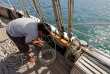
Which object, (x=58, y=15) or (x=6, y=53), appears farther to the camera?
(x=6, y=53)

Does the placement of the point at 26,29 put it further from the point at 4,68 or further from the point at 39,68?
the point at 4,68

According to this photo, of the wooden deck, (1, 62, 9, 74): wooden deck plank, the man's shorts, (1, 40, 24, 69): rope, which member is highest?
the man's shorts

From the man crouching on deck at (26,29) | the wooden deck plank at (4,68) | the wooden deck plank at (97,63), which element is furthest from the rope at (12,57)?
the wooden deck plank at (97,63)

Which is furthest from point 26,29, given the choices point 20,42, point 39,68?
point 39,68

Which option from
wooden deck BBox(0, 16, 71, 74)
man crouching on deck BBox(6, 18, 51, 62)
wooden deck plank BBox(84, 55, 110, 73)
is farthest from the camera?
wooden deck BBox(0, 16, 71, 74)

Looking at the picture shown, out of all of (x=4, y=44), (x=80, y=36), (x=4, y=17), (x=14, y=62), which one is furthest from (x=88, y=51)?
(x=4, y=17)

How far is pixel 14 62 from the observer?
7.58 feet

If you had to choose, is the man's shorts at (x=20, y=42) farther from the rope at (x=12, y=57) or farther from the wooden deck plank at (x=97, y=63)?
the wooden deck plank at (x=97, y=63)

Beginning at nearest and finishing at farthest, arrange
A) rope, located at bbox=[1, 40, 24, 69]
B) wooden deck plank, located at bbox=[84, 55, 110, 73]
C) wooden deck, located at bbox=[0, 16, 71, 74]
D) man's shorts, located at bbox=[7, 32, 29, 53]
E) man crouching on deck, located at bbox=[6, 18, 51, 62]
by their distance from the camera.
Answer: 1. wooden deck plank, located at bbox=[84, 55, 110, 73]
2. man crouching on deck, located at bbox=[6, 18, 51, 62]
3. man's shorts, located at bbox=[7, 32, 29, 53]
4. wooden deck, located at bbox=[0, 16, 71, 74]
5. rope, located at bbox=[1, 40, 24, 69]

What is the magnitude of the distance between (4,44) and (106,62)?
3.28 meters

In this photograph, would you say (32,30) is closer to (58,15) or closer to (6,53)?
(58,15)

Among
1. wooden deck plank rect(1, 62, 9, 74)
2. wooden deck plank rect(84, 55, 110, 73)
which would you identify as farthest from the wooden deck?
wooden deck plank rect(84, 55, 110, 73)

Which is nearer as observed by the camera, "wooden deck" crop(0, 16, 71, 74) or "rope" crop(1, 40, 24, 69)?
"wooden deck" crop(0, 16, 71, 74)

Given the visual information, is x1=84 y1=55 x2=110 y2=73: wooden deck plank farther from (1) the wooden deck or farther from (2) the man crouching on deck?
(2) the man crouching on deck
